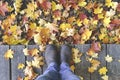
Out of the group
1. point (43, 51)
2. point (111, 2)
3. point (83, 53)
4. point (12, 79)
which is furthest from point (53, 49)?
point (111, 2)

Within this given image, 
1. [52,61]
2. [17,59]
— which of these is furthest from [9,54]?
[52,61]

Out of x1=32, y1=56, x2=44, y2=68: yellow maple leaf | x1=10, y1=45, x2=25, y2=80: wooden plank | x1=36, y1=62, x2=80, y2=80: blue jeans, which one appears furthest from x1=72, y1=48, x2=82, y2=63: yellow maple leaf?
x1=10, y1=45, x2=25, y2=80: wooden plank

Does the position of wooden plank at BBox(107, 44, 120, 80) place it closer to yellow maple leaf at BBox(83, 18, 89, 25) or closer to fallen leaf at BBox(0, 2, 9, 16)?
yellow maple leaf at BBox(83, 18, 89, 25)

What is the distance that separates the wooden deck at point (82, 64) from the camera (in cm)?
190

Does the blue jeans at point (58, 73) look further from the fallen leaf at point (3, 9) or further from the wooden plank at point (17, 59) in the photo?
the fallen leaf at point (3, 9)

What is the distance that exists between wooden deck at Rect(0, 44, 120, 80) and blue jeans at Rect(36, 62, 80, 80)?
150 millimetres

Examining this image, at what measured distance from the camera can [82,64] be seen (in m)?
1.90

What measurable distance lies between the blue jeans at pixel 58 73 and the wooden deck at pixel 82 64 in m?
0.15

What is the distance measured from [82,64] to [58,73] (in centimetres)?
25

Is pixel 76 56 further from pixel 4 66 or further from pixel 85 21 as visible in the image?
pixel 4 66

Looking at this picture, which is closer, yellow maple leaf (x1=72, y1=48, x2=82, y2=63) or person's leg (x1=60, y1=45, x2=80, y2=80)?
person's leg (x1=60, y1=45, x2=80, y2=80)

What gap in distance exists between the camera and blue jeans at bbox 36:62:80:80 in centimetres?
158

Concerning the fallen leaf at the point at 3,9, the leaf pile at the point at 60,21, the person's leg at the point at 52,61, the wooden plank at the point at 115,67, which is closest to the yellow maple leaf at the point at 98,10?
the leaf pile at the point at 60,21

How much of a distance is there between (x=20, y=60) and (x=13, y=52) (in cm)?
7
